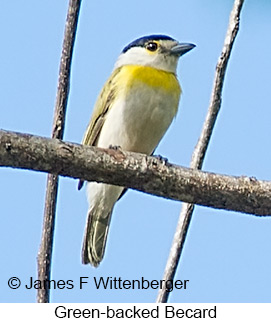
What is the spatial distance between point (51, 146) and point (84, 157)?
0.52 feet

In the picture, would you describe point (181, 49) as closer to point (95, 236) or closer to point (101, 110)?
point (101, 110)

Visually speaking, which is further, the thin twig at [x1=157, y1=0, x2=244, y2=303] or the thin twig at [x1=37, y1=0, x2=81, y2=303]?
the thin twig at [x1=157, y1=0, x2=244, y2=303]

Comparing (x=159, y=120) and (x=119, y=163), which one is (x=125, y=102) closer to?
(x=159, y=120)

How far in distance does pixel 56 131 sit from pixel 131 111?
139 cm

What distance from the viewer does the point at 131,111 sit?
4.96 meters

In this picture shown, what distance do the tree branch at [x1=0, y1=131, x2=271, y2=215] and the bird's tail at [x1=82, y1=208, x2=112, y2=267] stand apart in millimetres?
1934

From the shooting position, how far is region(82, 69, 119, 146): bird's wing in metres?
5.15

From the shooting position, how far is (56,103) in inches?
144

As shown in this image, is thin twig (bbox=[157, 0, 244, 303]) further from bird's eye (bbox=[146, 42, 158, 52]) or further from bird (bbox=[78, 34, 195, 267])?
bird's eye (bbox=[146, 42, 158, 52])

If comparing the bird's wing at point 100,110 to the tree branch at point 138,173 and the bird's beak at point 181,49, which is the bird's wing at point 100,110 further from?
the tree branch at point 138,173

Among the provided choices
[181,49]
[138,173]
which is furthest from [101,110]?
[138,173]

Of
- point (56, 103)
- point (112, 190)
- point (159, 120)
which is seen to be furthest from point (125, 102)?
point (56, 103)

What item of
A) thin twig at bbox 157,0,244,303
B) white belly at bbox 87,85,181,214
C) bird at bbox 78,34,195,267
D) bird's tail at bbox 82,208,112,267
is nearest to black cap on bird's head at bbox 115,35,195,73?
bird at bbox 78,34,195,267
